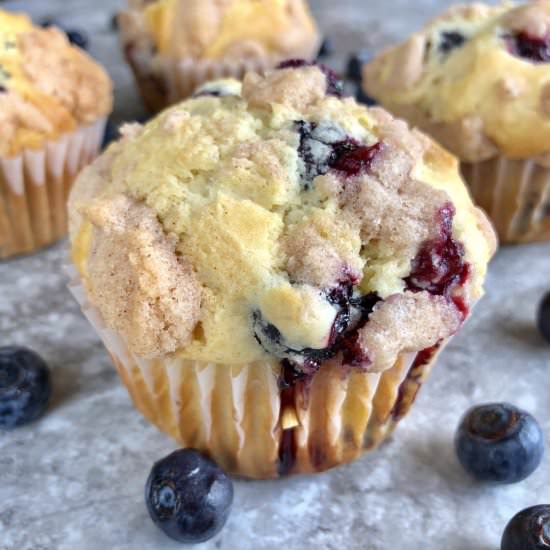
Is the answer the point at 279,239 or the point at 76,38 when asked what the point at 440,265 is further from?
the point at 76,38

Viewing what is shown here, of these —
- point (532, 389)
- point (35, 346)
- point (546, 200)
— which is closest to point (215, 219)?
point (35, 346)

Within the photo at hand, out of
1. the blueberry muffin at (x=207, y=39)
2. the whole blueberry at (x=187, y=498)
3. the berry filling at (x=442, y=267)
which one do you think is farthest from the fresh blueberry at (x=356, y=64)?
the whole blueberry at (x=187, y=498)

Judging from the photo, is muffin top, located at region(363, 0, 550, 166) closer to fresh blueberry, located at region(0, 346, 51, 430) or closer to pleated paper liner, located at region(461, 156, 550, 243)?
pleated paper liner, located at region(461, 156, 550, 243)

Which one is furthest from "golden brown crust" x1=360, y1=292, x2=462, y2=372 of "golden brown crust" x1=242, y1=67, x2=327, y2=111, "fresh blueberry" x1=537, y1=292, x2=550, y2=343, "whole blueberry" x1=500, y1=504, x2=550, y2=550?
"fresh blueberry" x1=537, y1=292, x2=550, y2=343

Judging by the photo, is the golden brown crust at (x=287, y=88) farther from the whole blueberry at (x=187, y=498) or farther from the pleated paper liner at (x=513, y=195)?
the whole blueberry at (x=187, y=498)

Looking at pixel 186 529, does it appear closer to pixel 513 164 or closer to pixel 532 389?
pixel 532 389

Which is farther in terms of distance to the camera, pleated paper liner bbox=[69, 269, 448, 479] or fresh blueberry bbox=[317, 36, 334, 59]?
fresh blueberry bbox=[317, 36, 334, 59]

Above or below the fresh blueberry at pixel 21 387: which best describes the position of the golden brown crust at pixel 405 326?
above
